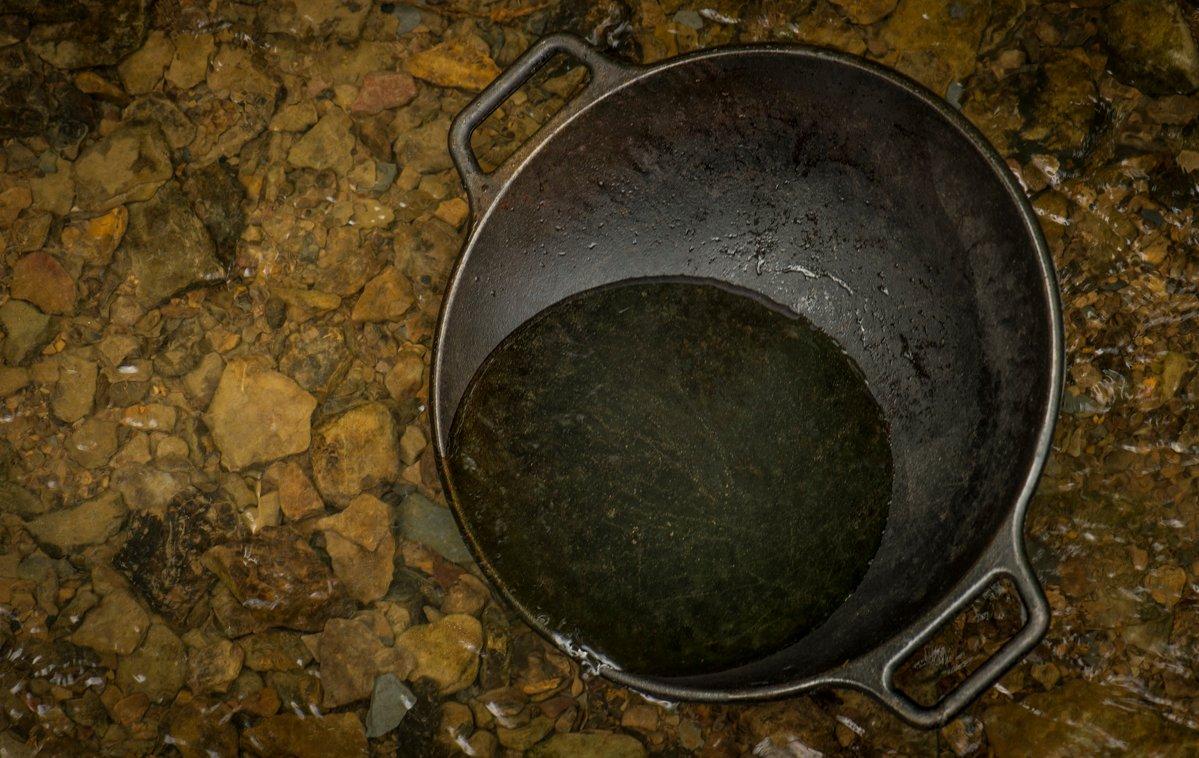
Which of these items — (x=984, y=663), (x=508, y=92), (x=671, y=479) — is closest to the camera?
(x=984, y=663)

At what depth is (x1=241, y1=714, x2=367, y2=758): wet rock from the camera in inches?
48.1

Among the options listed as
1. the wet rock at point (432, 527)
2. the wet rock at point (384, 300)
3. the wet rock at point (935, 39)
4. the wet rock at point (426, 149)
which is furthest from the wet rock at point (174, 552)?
the wet rock at point (935, 39)

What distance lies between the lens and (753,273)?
131cm

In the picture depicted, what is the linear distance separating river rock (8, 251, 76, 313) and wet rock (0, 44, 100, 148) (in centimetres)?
19

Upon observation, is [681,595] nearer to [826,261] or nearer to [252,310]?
[826,261]

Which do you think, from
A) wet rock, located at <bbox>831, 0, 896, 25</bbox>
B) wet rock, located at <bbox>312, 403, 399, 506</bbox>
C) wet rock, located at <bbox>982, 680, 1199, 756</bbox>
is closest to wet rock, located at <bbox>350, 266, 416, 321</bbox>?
wet rock, located at <bbox>312, 403, 399, 506</bbox>

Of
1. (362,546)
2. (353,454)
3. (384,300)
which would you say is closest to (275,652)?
(362,546)

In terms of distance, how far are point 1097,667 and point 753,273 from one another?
0.73 metres

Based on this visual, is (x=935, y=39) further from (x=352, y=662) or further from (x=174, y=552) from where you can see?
(x=174, y=552)

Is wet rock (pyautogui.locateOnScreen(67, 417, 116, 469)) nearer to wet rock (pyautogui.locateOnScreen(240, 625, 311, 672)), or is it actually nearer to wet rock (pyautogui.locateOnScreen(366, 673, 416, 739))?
wet rock (pyautogui.locateOnScreen(240, 625, 311, 672))

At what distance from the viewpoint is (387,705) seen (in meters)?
1.22

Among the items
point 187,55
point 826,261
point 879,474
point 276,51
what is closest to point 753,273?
point 826,261

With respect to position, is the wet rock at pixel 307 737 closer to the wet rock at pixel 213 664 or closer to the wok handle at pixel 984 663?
the wet rock at pixel 213 664

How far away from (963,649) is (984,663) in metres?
0.29
